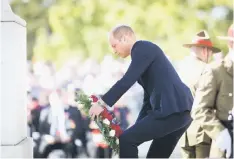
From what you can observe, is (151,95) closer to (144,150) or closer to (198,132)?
(198,132)

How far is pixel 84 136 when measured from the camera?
7.97 meters

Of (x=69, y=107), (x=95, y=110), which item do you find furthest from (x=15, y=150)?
(x=69, y=107)

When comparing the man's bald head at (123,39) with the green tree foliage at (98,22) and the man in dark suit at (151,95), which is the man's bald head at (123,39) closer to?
the man in dark suit at (151,95)

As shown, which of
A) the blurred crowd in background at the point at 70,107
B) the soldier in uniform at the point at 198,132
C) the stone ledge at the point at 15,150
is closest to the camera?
the stone ledge at the point at 15,150

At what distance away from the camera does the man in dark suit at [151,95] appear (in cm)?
467

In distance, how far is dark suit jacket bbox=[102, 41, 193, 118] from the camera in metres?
4.66

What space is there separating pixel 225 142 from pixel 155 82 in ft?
2.42

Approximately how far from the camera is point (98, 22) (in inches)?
345

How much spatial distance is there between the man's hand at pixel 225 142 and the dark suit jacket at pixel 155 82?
0.33m

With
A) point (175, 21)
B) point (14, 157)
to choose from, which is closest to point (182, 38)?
point (175, 21)

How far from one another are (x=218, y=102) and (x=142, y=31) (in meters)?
3.91

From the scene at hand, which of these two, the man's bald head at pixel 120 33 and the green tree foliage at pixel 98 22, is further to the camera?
the green tree foliage at pixel 98 22

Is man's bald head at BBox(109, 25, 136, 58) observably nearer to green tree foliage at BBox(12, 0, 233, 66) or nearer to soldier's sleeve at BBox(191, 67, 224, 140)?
soldier's sleeve at BBox(191, 67, 224, 140)

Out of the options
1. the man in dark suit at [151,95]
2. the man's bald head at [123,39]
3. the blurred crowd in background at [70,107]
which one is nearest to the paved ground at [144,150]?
the blurred crowd in background at [70,107]
